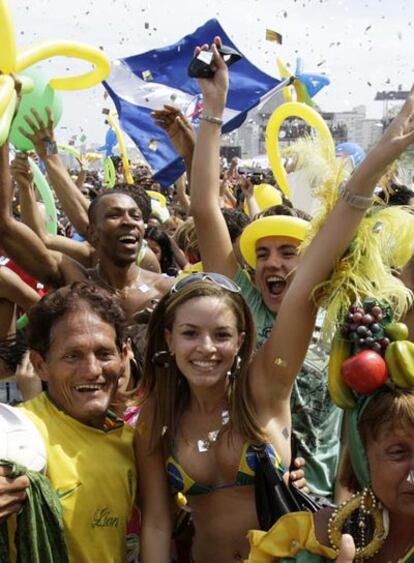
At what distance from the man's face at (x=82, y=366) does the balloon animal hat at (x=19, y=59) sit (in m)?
0.59

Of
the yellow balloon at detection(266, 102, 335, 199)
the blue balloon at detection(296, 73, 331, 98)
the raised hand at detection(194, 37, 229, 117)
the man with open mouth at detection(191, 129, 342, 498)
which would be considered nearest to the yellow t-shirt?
the man with open mouth at detection(191, 129, 342, 498)

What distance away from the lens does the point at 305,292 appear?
2.17 meters

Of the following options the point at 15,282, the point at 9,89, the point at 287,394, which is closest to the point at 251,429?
the point at 287,394

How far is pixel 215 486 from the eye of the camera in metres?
2.37

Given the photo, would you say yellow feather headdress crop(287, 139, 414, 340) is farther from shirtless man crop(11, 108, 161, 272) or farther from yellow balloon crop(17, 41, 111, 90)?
shirtless man crop(11, 108, 161, 272)

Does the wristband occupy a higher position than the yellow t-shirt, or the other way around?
the wristband

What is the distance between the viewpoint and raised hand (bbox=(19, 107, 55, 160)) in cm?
404

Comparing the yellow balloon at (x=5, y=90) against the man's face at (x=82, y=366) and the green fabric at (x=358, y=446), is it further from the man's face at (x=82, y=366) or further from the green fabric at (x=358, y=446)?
the green fabric at (x=358, y=446)

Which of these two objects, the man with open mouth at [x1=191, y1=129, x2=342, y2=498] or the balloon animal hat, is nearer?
the balloon animal hat

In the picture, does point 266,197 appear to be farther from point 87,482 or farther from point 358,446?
point 358,446

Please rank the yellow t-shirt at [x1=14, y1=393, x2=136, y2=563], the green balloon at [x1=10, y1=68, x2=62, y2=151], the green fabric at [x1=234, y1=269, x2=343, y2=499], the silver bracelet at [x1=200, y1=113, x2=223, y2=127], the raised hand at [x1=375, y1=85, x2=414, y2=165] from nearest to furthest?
the raised hand at [x1=375, y1=85, x2=414, y2=165] → the yellow t-shirt at [x1=14, y1=393, x2=136, y2=563] → the green fabric at [x1=234, y1=269, x2=343, y2=499] → the silver bracelet at [x1=200, y1=113, x2=223, y2=127] → the green balloon at [x1=10, y1=68, x2=62, y2=151]

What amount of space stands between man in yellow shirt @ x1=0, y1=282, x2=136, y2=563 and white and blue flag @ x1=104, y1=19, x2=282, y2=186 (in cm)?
402

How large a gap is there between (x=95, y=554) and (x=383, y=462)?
883mm

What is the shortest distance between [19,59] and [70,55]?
0.43 meters
